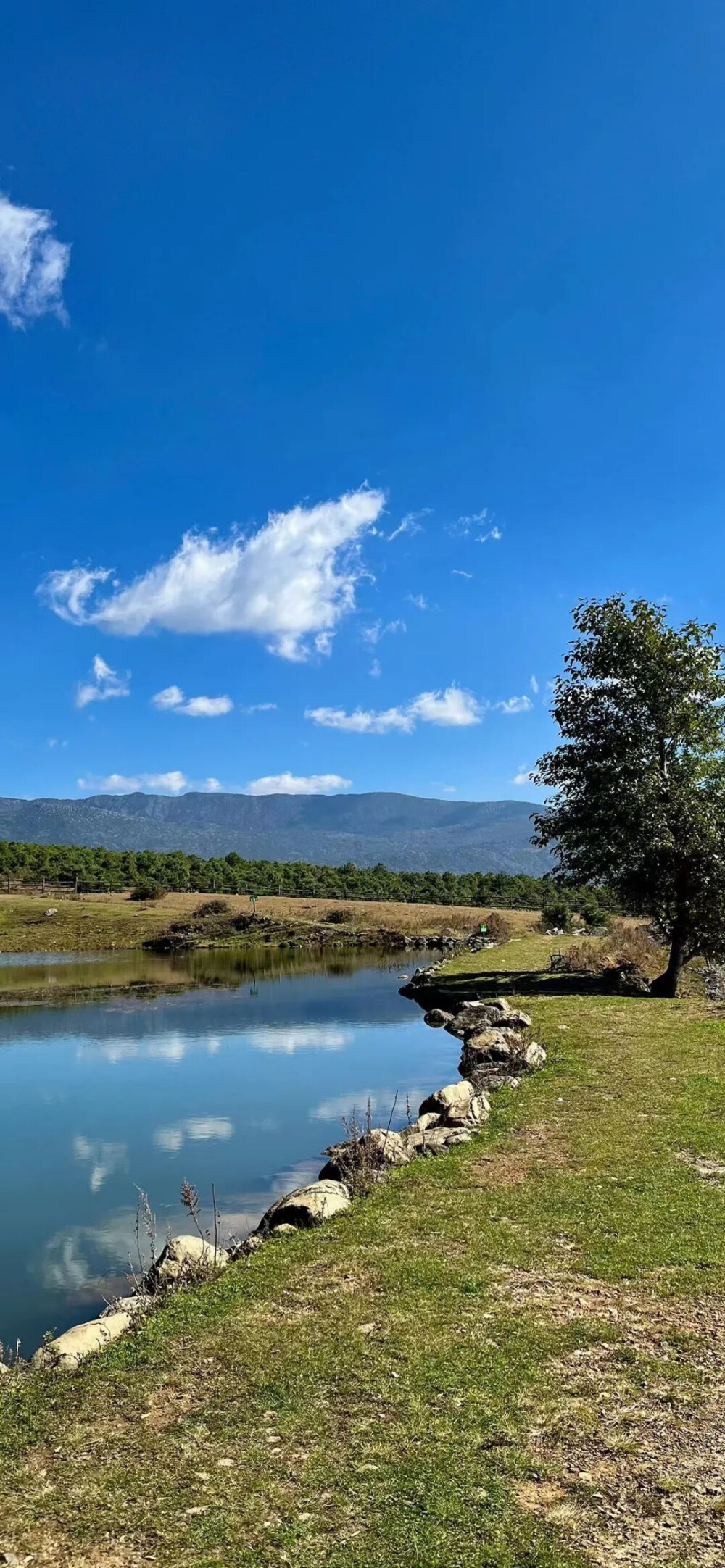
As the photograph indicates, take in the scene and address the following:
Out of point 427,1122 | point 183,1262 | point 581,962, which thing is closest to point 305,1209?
point 183,1262

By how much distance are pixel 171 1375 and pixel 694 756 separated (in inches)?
1030

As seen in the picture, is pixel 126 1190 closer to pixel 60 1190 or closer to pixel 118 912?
pixel 60 1190

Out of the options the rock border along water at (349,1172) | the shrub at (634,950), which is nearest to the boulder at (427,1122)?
the rock border along water at (349,1172)

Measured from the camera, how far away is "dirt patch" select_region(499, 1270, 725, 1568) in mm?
5293

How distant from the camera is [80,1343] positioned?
8.31 metres

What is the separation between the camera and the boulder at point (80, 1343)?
799 cm

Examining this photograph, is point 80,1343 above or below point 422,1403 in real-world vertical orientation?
below

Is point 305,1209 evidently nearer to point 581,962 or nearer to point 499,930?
point 581,962

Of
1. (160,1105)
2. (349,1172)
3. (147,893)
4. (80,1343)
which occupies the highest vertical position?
(147,893)

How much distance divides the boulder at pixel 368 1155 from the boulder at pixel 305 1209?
1279 millimetres

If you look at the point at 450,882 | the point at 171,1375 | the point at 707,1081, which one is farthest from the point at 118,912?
the point at 171,1375

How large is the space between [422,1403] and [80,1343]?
11.9ft

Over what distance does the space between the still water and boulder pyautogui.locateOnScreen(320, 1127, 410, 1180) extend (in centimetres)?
144

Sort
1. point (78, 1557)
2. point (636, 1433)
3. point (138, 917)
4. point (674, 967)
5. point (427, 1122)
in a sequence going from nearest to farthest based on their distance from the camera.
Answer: point (78, 1557) → point (636, 1433) → point (427, 1122) → point (674, 967) → point (138, 917)
